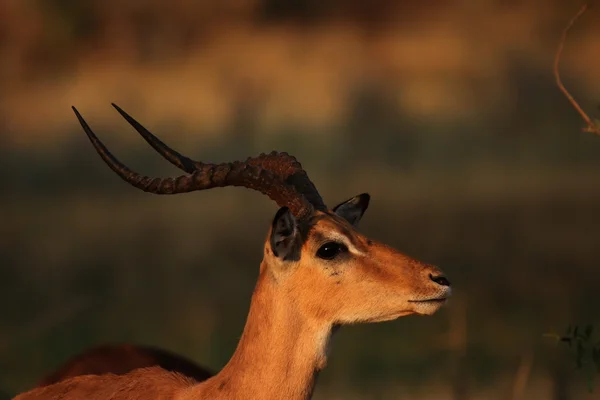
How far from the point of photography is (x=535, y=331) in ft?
53.7

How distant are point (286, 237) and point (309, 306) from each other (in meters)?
0.39

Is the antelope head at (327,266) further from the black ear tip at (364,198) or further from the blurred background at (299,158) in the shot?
the blurred background at (299,158)

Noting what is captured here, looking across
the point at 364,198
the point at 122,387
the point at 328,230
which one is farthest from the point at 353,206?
the point at 122,387

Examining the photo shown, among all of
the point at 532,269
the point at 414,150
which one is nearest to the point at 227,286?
the point at 532,269

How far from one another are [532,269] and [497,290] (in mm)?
1075

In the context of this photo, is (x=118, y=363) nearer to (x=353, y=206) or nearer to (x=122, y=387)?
(x=122, y=387)

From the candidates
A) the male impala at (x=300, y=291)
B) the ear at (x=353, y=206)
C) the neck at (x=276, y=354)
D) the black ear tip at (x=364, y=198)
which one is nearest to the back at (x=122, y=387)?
the male impala at (x=300, y=291)

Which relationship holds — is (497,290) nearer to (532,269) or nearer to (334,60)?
(532,269)

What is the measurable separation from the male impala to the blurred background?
21.2 ft

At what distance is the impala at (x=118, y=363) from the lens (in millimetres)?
10445

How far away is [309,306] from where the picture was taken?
8.50 m

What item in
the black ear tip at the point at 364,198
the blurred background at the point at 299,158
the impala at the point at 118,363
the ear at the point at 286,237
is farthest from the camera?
the blurred background at the point at 299,158

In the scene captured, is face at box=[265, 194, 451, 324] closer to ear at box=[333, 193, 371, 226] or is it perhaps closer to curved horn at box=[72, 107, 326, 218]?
curved horn at box=[72, 107, 326, 218]

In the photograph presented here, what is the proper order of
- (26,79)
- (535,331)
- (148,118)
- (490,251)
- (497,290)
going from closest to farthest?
1. (535,331)
2. (497,290)
3. (490,251)
4. (148,118)
5. (26,79)
